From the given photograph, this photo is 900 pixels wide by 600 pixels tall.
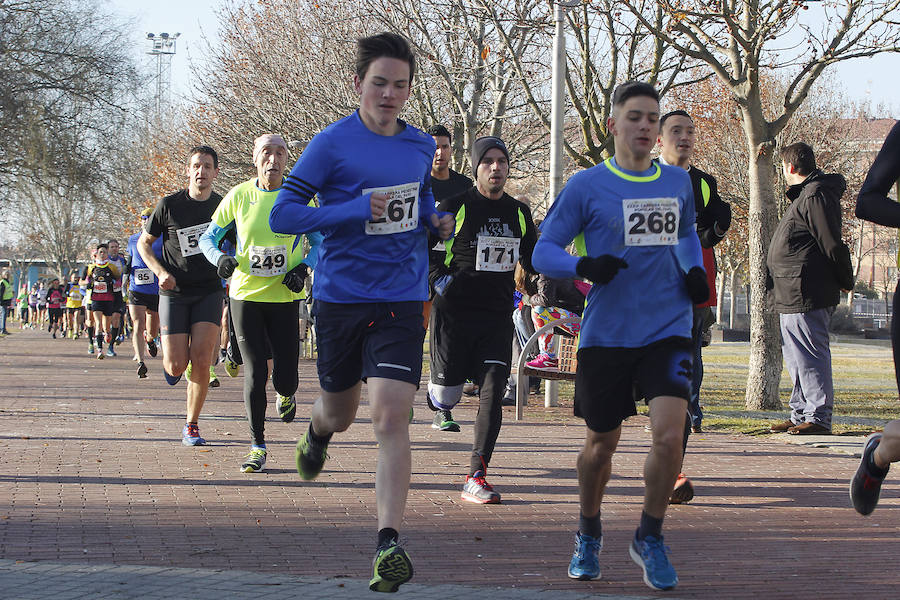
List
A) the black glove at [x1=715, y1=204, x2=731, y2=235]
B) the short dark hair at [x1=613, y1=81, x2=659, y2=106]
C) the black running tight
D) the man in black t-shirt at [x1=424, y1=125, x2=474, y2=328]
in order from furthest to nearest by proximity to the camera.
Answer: the man in black t-shirt at [x1=424, y1=125, x2=474, y2=328]
the black running tight
the black glove at [x1=715, y1=204, x2=731, y2=235]
the short dark hair at [x1=613, y1=81, x2=659, y2=106]

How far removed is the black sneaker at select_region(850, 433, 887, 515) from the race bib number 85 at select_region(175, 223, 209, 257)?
531 centimetres

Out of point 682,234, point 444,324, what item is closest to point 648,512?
point 682,234

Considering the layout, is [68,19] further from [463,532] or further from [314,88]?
[463,532]

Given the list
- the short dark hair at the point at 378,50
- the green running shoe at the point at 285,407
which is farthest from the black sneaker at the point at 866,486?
the green running shoe at the point at 285,407

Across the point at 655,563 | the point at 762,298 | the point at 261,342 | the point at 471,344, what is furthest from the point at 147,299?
the point at 655,563

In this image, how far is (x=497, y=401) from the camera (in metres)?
7.04

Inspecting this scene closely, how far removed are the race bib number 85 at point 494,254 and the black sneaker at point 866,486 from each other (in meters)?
2.90

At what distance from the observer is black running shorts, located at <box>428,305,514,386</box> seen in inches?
286

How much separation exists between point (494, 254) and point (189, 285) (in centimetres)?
261

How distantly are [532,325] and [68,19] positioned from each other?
1714cm

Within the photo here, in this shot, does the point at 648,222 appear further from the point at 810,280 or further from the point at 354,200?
the point at 810,280

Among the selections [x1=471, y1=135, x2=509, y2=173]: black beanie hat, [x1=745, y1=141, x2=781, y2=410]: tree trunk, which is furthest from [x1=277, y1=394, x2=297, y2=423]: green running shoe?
[x1=745, y1=141, x2=781, y2=410]: tree trunk

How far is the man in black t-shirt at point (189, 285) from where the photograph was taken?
8805 millimetres

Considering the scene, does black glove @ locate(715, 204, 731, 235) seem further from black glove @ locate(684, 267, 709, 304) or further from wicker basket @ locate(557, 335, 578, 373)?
wicker basket @ locate(557, 335, 578, 373)
